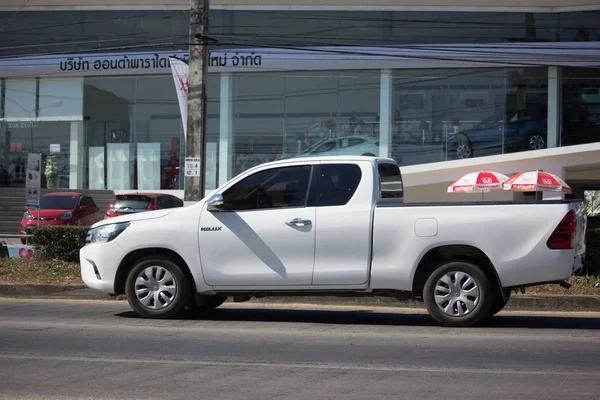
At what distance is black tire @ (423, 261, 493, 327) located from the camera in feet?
30.5

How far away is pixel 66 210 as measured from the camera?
84.2 feet

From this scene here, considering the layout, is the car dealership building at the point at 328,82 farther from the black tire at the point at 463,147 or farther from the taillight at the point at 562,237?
the taillight at the point at 562,237

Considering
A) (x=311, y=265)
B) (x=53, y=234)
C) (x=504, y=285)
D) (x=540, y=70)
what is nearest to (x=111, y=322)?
(x=311, y=265)

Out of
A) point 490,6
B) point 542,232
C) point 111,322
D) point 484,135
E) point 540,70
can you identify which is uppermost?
point 490,6

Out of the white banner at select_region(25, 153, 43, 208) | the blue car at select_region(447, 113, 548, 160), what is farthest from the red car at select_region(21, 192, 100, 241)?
the blue car at select_region(447, 113, 548, 160)

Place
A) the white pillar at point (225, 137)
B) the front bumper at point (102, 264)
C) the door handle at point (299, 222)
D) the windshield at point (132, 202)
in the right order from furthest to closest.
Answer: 1. the white pillar at point (225, 137)
2. the windshield at point (132, 202)
3. the front bumper at point (102, 264)
4. the door handle at point (299, 222)

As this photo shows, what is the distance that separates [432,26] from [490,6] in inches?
89.7

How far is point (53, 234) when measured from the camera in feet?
50.1

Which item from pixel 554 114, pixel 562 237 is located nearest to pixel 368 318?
pixel 562 237

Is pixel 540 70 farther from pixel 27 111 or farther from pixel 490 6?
pixel 27 111

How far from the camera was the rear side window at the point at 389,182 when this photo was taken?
10.1 meters

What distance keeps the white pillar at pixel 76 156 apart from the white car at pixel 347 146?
953 cm

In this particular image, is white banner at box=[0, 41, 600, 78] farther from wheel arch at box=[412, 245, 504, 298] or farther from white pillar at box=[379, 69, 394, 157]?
wheel arch at box=[412, 245, 504, 298]

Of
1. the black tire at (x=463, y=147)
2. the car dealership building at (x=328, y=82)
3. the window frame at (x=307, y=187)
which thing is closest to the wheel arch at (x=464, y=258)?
the window frame at (x=307, y=187)
